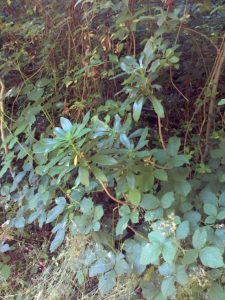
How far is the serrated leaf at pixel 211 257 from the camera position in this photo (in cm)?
155

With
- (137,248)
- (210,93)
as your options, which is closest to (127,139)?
(137,248)

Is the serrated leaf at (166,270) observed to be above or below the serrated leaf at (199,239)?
below

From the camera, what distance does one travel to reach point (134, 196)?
5.88ft

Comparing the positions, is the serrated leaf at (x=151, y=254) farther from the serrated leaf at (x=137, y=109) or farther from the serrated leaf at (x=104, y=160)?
the serrated leaf at (x=137, y=109)

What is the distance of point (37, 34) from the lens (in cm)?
244

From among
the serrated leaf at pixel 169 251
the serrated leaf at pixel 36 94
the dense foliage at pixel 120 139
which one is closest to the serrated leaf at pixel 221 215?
the dense foliage at pixel 120 139

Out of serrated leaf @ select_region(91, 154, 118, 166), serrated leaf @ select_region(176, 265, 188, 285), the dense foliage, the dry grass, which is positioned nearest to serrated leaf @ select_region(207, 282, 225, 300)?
the dense foliage

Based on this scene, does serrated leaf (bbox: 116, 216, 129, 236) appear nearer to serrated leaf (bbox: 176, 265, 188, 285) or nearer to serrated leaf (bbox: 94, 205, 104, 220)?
serrated leaf (bbox: 94, 205, 104, 220)

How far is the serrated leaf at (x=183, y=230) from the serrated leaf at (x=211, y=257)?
0.08m

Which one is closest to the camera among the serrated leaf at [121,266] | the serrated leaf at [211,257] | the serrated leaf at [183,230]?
the serrated leaf at [211,257]

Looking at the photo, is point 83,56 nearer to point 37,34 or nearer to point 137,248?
point 37,34

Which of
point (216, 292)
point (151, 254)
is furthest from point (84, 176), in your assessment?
point (216, 292)

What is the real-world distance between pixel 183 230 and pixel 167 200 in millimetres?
147

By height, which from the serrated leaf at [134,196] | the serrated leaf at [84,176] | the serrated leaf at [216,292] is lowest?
the serrated leaf at [216,292]
